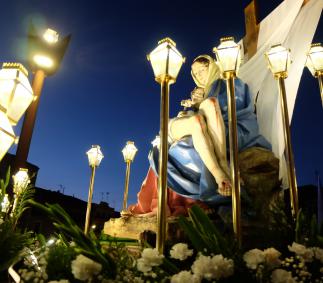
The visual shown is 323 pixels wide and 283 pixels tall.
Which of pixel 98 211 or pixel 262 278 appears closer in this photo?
pixel 262 278

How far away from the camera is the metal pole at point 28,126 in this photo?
19.7ft

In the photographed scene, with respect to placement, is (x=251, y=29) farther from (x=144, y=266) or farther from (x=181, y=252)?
(x=144, y=266)

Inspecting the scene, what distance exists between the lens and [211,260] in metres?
1.46

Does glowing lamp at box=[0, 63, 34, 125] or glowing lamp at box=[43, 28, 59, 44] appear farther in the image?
glowing lamp at box=[43, 28, 59, 44]

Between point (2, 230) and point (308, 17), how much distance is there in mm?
6274

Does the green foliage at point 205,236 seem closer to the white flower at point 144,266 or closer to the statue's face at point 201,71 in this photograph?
the white flower at point 144,266

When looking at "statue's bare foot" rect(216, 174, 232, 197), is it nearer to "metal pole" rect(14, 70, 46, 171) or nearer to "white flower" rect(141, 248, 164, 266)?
"white flower" rect(141, 248, 164, 266)

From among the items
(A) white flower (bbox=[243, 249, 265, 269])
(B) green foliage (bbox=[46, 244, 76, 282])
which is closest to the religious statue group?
(A) white flower (bbox=[243, 249, 265, 269])

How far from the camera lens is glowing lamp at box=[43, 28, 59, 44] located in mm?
6782

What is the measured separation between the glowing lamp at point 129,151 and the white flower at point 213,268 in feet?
21.7

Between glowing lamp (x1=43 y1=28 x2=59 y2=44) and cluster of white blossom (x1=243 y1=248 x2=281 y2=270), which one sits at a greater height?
glowing lamp (x1=43 y1=28 x2=59 y2=44)

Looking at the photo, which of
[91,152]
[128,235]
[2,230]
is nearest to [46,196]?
[91,152]

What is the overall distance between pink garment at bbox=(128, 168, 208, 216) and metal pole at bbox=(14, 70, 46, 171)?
94.9 inches

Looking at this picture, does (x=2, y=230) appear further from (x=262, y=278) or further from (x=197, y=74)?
(x=197, y=74)
